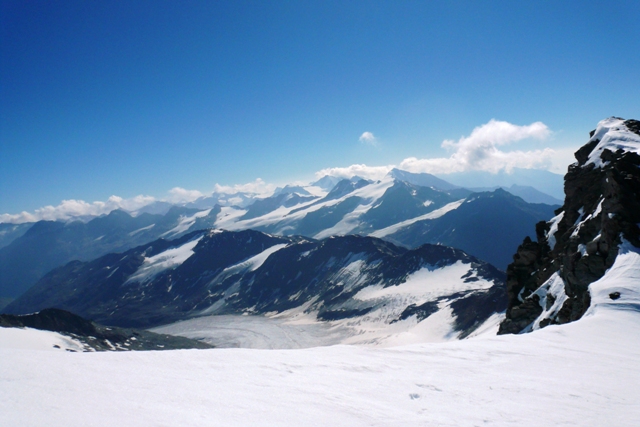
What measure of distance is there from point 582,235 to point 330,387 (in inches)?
1590

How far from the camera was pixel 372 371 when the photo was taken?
14094 mm

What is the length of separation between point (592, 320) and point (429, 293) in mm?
135795

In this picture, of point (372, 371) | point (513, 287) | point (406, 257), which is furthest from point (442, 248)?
point (372, 371)

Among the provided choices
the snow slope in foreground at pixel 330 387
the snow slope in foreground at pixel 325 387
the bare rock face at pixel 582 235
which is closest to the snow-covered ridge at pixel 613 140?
the bare rock face at pixel 582 235

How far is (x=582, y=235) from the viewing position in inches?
1528

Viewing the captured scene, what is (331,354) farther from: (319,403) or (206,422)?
(206,422)

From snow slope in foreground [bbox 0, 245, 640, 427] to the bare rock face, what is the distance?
16.8 meters

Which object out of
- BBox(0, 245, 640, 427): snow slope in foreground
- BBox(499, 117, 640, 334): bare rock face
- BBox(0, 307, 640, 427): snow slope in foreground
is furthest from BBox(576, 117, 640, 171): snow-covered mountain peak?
BBox(0, 307, 640, 427): snow slope in foreground

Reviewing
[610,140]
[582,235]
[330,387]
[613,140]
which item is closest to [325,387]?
[330,387]

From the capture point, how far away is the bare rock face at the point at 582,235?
3198cm

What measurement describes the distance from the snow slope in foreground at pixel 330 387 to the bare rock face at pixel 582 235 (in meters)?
16.8

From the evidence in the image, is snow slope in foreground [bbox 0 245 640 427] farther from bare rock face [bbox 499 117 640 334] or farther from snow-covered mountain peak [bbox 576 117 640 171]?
snow-covered mountain peak [bbox 576 117 640 171]

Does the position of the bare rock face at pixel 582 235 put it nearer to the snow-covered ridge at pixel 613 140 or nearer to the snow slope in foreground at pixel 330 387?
the snow-covered ridge at pixel 613 140

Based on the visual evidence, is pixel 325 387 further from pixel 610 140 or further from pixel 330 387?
pixel 610 140
